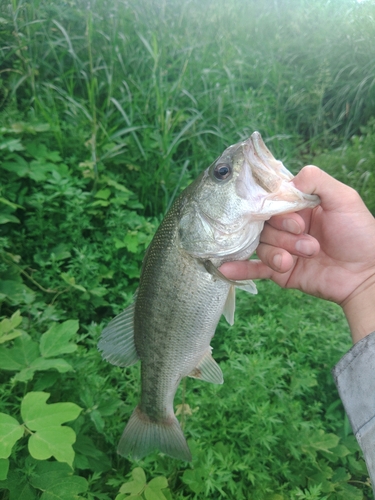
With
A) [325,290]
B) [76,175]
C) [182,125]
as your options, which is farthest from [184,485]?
[182,125]

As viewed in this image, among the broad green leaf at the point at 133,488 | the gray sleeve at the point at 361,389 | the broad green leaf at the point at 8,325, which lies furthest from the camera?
the broad green leaf at the point at 8,325

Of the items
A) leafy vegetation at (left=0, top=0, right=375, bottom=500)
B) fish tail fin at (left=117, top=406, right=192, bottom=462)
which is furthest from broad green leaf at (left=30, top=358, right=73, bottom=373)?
fish tail fin at (left=117, top=406, right=192, bottom=462)

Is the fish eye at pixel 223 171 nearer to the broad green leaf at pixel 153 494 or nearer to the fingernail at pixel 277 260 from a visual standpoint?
the fingernail at pixel 277 260

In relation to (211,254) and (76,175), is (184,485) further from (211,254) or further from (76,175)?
(76,175)

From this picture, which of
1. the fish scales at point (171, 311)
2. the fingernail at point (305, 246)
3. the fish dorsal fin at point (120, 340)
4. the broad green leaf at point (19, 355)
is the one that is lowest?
the broad green leaf at point (19, 355)

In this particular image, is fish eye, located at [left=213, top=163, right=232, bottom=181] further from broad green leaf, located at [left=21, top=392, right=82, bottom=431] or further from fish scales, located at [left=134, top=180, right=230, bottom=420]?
broad green leaf, located at [left=21, top=392, right=82, bottom=431]

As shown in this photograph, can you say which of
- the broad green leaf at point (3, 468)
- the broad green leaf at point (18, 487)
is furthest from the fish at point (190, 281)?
the broad green leaf at point (3, 468)

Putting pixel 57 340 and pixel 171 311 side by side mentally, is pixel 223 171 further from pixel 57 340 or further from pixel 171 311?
pixel 57 340
